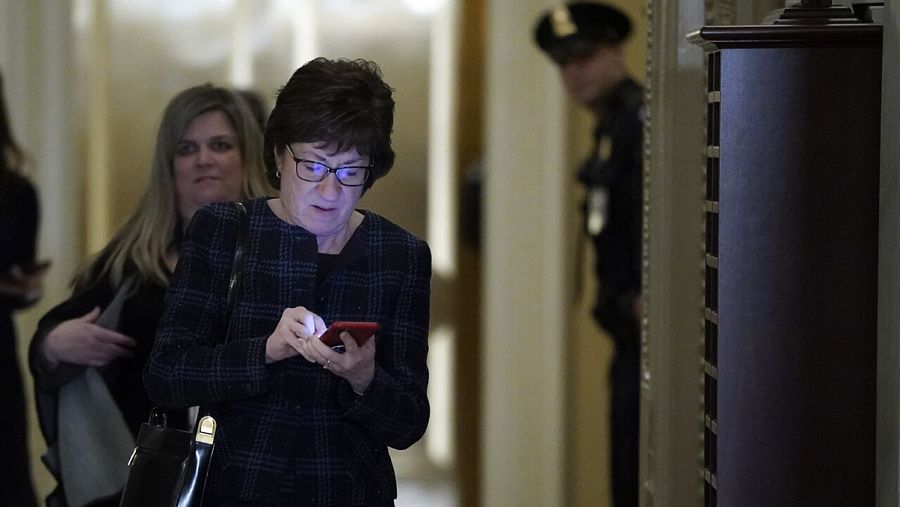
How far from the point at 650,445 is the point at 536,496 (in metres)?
1.10

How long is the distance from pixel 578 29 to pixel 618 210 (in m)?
0.57

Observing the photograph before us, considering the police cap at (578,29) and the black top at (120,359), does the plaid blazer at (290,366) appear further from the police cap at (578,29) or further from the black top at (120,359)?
the police cap at (578,29)

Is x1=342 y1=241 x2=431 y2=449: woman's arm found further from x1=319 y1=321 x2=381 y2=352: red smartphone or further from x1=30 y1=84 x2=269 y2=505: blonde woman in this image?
x1=30 y1=84 x2=269 y2=505: blonde woman

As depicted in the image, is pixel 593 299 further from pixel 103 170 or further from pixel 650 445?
pixel 103 170

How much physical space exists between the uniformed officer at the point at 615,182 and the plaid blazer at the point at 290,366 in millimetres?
2221

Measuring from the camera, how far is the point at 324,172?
222 cm

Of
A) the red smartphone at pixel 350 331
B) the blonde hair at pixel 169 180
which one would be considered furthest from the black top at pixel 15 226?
the red smartphone at pixel 350 331

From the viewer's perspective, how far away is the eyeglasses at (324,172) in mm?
2217

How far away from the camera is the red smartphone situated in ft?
6.90

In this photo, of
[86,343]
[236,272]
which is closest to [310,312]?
[236,272]

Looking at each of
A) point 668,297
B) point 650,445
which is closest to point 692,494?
point 650,445

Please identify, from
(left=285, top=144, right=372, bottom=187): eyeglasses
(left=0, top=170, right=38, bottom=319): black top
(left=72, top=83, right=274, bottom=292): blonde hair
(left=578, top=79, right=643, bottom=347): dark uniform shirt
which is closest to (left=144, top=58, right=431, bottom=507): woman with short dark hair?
(left=285, top=144, right=372, bottom=187): eyeglasses

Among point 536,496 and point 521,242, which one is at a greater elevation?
point 521,242

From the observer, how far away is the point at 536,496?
16.0 feet
